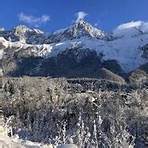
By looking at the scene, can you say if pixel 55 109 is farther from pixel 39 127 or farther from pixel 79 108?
pixel 39 127

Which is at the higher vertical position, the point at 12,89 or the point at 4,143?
the point at 12,89

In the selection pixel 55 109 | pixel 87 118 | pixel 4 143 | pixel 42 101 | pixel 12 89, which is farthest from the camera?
pixel 12 89

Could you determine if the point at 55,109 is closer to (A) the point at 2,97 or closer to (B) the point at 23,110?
(B) the point at 23,110

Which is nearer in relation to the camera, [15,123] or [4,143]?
[4,143]

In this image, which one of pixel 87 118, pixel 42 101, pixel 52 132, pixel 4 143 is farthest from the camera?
pixel 42 101

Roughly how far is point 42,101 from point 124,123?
4514 cm

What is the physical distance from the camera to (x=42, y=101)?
14238 cm

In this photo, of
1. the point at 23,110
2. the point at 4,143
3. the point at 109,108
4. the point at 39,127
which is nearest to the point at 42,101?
the point at 23,110

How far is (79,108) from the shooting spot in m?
130

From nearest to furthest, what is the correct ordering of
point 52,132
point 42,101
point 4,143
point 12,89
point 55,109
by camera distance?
point 4,143 < point 52,132 < point 55,109 < point 42,101 < point 12,89

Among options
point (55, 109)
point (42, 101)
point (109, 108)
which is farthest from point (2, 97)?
point (109, 108)

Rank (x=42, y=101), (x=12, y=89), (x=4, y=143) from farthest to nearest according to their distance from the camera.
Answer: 1. (x=12, y=89)
2. (x=42, y=101)
3. (x=4, y=143)

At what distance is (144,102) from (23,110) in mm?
35896

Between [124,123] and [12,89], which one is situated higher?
[12,89]
